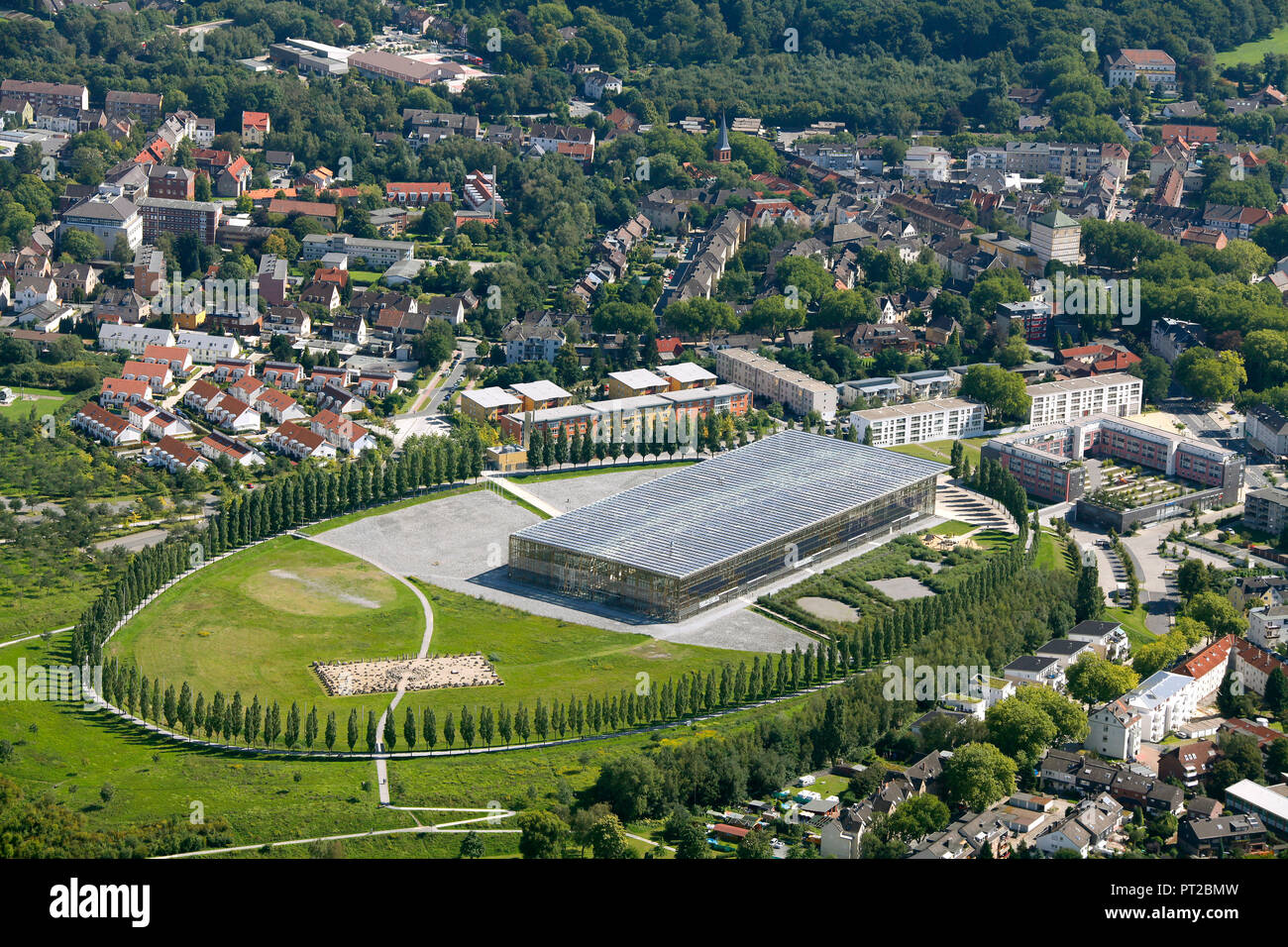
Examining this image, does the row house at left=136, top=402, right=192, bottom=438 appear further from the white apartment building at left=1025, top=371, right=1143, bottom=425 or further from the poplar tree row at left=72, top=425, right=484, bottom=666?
the white apartment building at left=1025, top=371, right=1143, bottom=425

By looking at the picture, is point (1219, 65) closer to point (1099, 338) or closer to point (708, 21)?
point (708, 21)

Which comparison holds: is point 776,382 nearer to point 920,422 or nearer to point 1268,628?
point 920,422

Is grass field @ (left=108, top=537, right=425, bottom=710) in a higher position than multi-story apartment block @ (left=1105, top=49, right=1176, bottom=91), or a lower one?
lower

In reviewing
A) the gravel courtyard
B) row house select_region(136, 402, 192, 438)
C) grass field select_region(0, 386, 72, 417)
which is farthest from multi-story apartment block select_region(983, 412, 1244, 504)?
grass field select_region(0, 386, 72, 417)

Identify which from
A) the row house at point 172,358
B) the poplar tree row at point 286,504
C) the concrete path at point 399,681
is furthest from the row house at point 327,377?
the concrete path at point 399,681

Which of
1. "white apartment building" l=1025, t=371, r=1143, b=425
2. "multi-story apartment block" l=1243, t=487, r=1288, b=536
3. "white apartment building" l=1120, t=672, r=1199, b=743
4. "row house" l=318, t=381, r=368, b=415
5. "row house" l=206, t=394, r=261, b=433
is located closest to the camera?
"white apartment building" l=1120, t=672, r=1199, b=743

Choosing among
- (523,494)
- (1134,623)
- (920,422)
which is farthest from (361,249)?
(1134,623)
